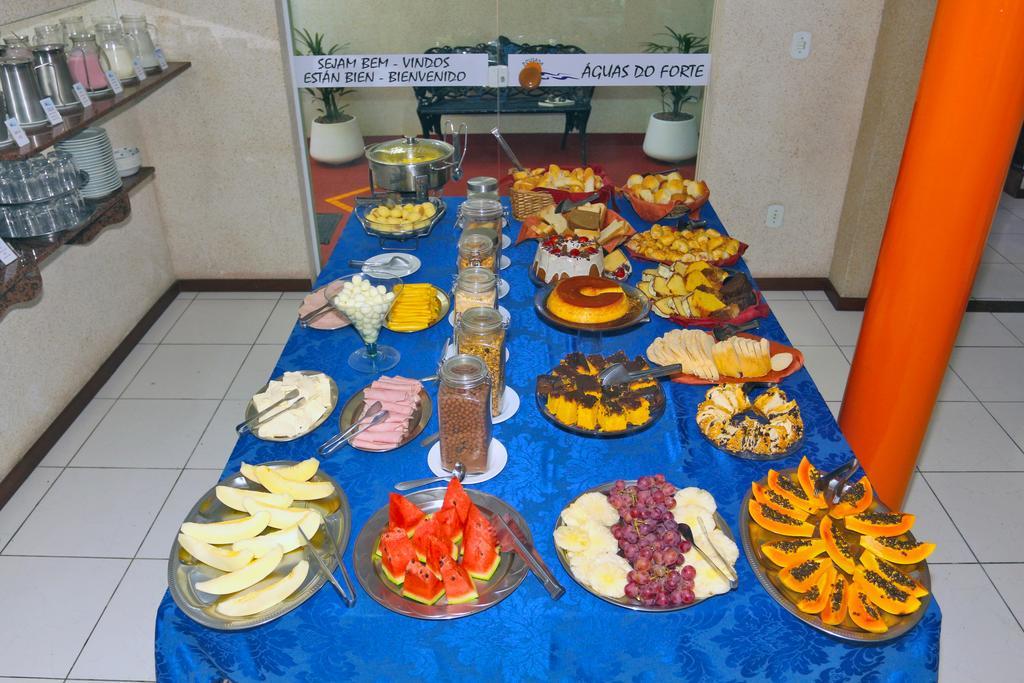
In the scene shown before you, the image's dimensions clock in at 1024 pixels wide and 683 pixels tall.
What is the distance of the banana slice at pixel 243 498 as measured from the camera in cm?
171

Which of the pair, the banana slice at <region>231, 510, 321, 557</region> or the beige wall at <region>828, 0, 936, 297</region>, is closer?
the banana slice at <region>231, 510, 321, 557</region>

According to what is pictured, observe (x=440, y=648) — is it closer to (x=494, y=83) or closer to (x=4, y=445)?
(x=4, y=445)

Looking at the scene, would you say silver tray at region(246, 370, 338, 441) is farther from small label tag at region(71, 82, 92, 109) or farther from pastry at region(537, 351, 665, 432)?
small label tag at region(71, 82, 92, 109)

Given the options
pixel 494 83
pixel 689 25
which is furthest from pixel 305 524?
pixel 689 25

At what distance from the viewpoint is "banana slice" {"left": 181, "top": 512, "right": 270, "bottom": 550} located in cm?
164

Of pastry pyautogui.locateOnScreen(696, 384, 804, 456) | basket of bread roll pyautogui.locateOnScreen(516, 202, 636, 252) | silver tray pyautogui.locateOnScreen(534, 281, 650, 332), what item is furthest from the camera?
basket of bread roll pyautogui.locateOnScreen(516, 202, 636, 252)

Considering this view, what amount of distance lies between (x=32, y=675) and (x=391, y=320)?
155 centimetres

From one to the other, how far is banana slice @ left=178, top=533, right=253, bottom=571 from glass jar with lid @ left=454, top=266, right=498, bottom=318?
86 cm

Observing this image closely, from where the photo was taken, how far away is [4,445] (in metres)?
3.14

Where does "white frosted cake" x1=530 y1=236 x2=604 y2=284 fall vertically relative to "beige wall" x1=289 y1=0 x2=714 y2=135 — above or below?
below

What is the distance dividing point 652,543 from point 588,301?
995 millimetres

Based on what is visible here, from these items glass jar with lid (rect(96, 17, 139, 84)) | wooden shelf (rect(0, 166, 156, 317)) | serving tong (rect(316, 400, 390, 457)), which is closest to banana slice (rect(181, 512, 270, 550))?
serving tong (rect(316, 400, 390, 457))

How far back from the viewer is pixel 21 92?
274 centimetres

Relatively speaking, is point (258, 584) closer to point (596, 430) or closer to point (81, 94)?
point (596, 430)
